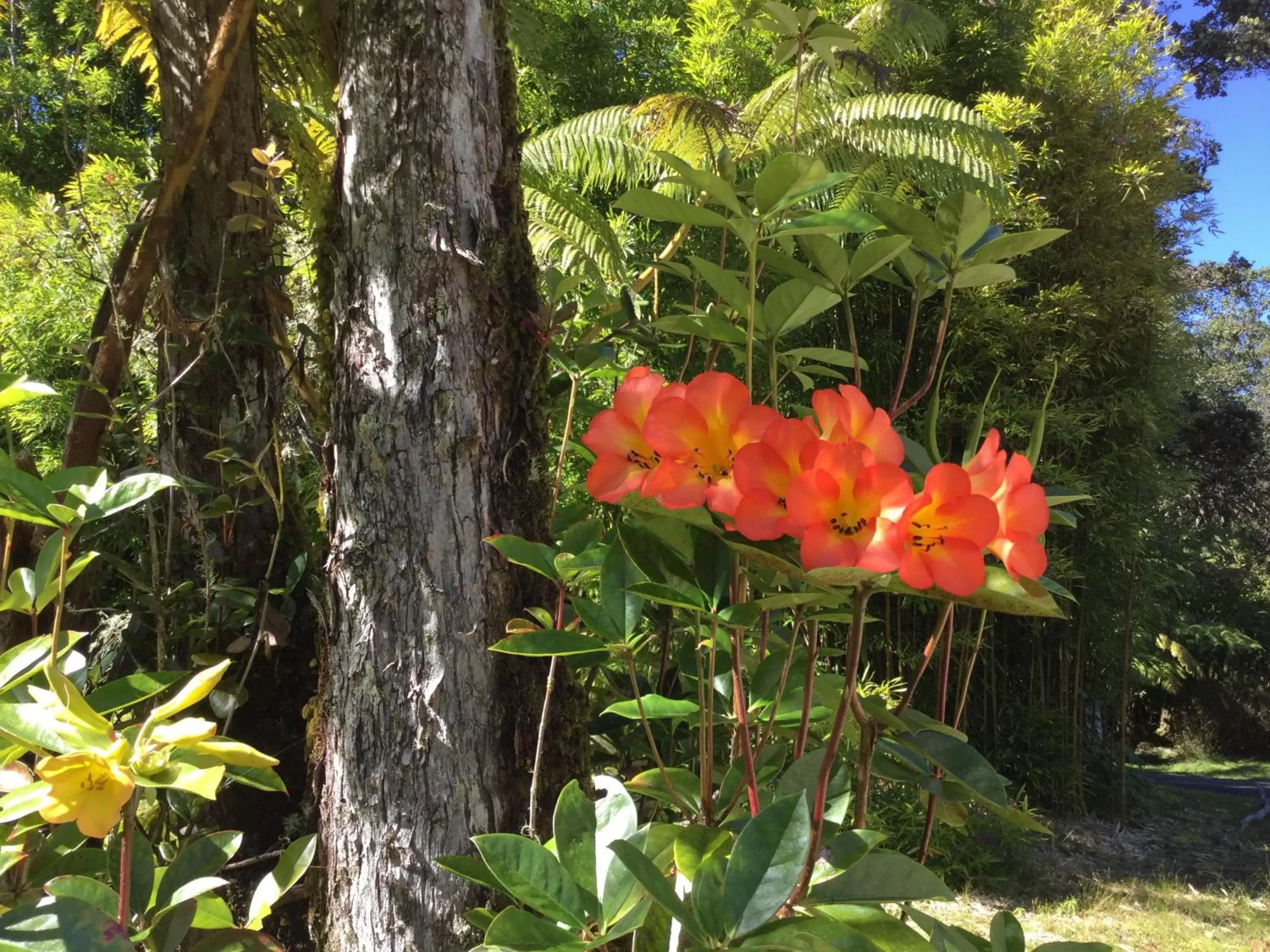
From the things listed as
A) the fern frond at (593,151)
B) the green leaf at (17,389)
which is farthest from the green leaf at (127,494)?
the fern frond at (593,151)

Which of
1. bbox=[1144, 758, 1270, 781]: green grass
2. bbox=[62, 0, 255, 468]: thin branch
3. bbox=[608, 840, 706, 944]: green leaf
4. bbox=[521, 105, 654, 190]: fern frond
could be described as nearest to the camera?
bbox=[608, 840, 706, 944]: green leaf

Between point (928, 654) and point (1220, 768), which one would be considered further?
point (1220, 768)

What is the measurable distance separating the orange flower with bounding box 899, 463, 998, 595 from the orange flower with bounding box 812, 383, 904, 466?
1.3 inches

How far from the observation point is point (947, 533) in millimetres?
300

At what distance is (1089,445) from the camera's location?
391 centimetres

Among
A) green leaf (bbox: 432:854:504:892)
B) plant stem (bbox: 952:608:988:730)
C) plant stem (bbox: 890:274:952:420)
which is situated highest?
plant stem (bbox: 890:274:952:420)

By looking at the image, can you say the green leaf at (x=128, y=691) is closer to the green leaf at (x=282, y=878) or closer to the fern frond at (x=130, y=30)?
the green leaf at (x=282, y=878)

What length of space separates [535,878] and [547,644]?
10 centimetres

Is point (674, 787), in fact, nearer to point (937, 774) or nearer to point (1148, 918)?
point (937, 774)

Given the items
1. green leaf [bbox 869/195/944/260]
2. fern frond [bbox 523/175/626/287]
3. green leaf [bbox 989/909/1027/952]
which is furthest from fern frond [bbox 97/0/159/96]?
fern frond [bbox 523/175/626/287]

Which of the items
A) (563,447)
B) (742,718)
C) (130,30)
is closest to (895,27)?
(130,30)

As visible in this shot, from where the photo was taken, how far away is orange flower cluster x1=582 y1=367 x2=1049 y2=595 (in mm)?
292

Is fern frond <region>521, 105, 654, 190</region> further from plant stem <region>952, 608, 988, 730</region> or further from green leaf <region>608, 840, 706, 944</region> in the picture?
green leaf <region>608, 840, 706, 944</region>

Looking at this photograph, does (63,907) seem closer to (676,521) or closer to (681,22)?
(676,521)
